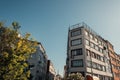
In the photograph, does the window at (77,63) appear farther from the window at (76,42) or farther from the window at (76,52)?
the window at (76,42)

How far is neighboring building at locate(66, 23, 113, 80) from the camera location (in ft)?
121

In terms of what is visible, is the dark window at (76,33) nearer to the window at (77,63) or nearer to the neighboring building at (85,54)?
the neighboring building at (85,54)

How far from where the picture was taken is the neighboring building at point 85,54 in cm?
3689

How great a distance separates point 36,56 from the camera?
34219 mm

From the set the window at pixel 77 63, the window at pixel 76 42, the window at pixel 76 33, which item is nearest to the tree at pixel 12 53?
the window at pixel 77 63

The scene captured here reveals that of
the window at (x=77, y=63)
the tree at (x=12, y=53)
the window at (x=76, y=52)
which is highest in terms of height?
the window at (x=76, y=52)

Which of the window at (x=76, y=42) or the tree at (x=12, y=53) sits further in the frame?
the window at (x=76, y=42)

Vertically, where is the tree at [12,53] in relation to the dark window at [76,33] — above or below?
below

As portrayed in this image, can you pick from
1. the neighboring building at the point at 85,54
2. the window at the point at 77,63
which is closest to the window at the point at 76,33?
the neighboring building at the point at 85,54

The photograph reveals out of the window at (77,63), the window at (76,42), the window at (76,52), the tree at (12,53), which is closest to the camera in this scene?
the tree at (12,53)

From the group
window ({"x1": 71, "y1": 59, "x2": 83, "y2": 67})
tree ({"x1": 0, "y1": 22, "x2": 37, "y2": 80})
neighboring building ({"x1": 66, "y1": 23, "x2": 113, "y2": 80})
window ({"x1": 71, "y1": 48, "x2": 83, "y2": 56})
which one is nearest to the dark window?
neighboring building ({"x1": 66, "y1": 23, "x2": 113, "y2": 80})

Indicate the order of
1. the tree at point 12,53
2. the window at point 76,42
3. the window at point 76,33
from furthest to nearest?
the window at point 76,33 < the window at point 76,42 < the tree at point 12,53

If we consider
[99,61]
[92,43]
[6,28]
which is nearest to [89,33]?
[92,43]

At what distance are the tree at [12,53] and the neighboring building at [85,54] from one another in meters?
25.9
